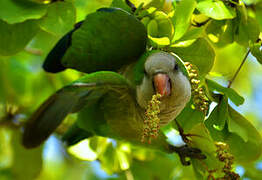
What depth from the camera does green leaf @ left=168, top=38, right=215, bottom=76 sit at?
1100 millimetres

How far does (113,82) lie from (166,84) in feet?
0.44

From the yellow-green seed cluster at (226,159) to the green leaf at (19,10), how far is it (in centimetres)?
59

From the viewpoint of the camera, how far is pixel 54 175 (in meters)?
2.40

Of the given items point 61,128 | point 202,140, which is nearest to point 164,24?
point 202,140

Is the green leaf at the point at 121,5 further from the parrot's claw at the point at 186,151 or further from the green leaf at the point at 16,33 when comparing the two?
the parrot's claw at the point at 186,151

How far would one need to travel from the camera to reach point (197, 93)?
1.05m

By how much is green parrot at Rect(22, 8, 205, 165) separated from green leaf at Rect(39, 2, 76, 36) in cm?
3

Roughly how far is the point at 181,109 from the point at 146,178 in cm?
68

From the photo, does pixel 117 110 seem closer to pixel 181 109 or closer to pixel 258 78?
pixel 181 109

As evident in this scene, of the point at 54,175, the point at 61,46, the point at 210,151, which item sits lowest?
the point at 54,175

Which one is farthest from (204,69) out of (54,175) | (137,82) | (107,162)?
(54,175)

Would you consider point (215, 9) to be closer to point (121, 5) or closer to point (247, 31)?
point (247, 31)

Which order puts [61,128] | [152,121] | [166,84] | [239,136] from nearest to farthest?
[152,121] → [166,84] → [239,136] → [61,128]

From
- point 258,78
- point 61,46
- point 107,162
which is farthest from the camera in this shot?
point 258,78
